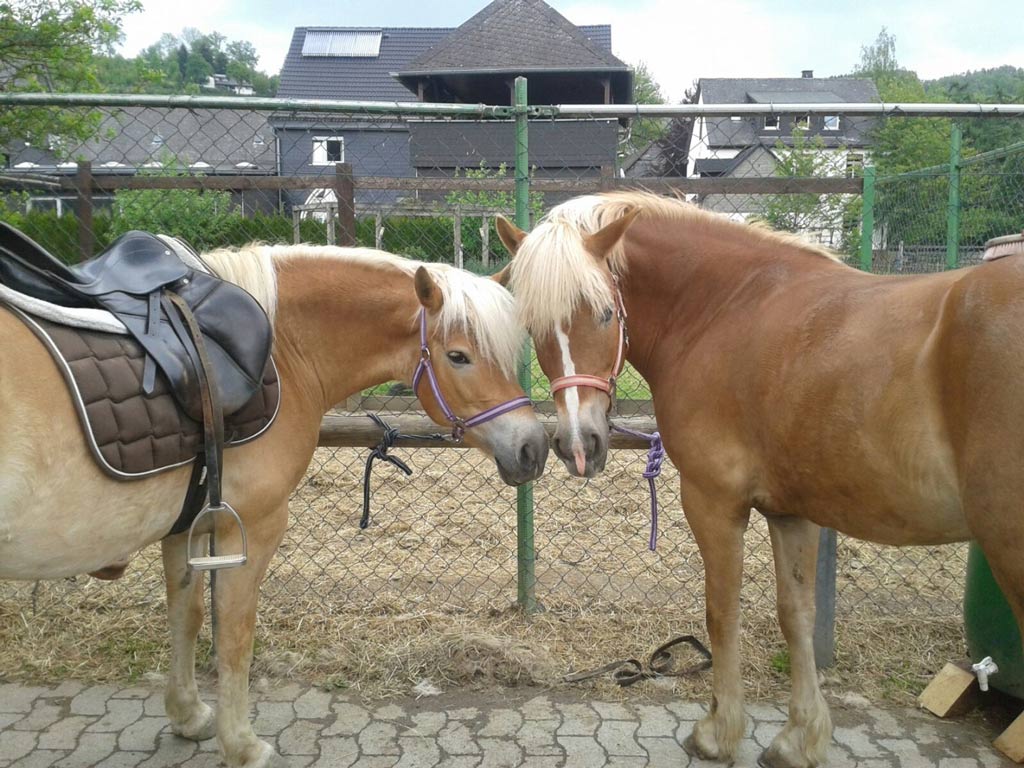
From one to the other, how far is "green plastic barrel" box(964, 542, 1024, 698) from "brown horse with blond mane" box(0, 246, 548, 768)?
75.0 inches

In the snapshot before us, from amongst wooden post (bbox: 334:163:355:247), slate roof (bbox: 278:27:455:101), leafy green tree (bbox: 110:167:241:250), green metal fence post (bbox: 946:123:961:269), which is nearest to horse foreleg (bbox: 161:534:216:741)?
wooden post (bbox: 334:163:355:247)

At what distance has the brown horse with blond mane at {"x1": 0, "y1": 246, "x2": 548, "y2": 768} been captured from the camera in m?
2.37

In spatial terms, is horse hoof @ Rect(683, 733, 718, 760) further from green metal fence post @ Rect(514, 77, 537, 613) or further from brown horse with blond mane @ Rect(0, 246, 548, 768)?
brown horse with blond mane @ Rect(0, 246, 548, 768)

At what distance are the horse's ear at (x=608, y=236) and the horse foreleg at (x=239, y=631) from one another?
54.7 inches

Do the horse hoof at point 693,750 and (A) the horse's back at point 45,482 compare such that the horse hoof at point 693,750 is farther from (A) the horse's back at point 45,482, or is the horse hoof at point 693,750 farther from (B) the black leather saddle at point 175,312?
(A) the horse's back at point 45,482

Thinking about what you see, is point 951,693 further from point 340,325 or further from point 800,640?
point 340,325

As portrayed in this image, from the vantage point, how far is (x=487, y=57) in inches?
1083

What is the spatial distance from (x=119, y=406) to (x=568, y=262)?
1.42 metres

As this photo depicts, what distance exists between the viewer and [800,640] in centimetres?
274

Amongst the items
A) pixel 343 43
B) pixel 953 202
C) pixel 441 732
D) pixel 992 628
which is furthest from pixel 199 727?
pixel 343 43

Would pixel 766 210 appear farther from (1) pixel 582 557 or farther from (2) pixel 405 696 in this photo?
(2) pixel 405 696

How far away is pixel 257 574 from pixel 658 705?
5.76ft

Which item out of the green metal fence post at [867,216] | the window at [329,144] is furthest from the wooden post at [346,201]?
the green metal fence post at [867,216]

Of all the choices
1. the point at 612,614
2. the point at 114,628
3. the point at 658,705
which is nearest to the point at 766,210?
the point at 612,614
